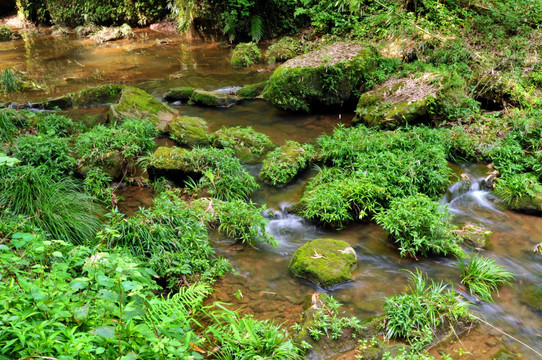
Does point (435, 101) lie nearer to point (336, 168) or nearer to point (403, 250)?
point (336, 168)

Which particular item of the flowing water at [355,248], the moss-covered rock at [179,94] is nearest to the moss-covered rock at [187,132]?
the flowing water at [355,248]

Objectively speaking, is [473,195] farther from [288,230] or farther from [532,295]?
[288,230]

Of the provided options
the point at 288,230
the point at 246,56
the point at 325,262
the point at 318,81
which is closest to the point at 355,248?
the point at 325,262

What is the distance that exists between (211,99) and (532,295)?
27.9 feet

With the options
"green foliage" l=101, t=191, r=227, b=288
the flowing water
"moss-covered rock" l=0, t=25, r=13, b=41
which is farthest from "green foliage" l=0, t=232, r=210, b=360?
"moss-covered rock" l=0, t=25, r=13, b=41

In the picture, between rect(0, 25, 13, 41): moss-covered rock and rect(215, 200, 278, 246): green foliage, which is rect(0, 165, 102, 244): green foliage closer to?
rect(215, 200, 278, 246): green foliage

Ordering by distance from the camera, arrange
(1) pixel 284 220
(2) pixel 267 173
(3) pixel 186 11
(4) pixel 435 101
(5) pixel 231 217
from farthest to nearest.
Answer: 1. (3) pixel 186 11
2. (4) pixel 435 101
3. (2) pixel 267 173
4. (1) pixel 284 220
5. (5) pixel 231 217

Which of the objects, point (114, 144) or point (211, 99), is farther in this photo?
point (211, 99)

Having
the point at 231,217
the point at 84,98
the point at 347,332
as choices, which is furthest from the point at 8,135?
the point at 347,332

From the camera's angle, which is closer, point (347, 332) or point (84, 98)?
point (347, 332)

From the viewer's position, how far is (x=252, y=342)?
3.67 meters

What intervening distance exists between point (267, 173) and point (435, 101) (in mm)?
4155

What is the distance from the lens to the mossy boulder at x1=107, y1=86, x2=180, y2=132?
8.63 meters

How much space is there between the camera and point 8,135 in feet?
24.1
